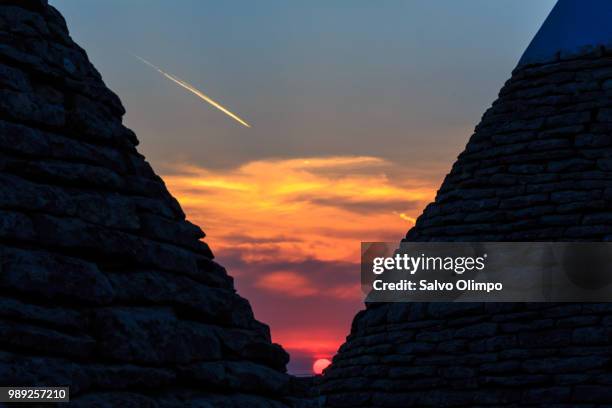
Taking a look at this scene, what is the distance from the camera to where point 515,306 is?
9789 mm

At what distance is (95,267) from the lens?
5.32m

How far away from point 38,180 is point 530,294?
5.44 metres

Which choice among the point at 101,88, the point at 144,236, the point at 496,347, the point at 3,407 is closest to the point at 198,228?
the point at 144,236

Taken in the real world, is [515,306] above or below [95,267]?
above

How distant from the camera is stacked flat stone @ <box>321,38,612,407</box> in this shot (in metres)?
9.45

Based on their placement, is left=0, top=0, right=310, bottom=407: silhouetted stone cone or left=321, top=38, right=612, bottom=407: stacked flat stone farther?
left=321, top=38, right=612, bottom=407: stacked flat stone

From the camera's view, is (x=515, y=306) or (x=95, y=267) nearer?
(x=95, y=267)

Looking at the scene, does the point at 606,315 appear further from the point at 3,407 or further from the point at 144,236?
the point at 3,407

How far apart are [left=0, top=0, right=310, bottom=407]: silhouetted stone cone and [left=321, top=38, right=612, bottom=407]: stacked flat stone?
3.88 meters

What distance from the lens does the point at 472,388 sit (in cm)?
971

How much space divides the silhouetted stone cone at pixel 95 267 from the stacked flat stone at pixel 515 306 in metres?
3.88

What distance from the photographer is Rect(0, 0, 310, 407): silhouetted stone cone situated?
4.96 m

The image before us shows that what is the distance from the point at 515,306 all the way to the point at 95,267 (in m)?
5.27

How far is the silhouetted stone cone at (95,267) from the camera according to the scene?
4.96 meters
